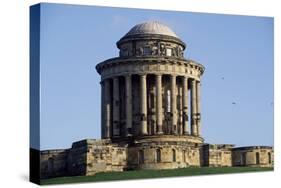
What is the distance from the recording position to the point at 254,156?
1676 inches

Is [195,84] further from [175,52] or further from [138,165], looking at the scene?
[138,165]

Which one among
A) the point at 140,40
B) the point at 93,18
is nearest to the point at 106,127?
the point at 140,40

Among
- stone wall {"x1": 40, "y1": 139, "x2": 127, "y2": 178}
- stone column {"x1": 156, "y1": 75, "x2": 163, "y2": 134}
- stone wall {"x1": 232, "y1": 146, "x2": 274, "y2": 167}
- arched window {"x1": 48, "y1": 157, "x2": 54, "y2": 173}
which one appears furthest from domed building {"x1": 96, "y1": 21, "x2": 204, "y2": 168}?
arched window {"x1": 48, "y1": 157, "x2": 54, "y2": 173}

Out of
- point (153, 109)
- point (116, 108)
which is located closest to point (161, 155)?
point (153, 109)

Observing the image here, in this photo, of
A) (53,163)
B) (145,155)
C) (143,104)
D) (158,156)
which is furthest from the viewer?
(143,104)

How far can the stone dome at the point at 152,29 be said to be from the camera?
126ft

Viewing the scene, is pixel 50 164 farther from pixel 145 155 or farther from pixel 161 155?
pixel 161 155

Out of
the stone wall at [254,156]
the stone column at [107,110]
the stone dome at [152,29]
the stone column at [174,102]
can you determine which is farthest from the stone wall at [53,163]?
the stone wall at [254,156]

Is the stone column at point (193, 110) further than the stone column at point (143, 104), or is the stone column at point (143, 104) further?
the stone column at point (193, 110)

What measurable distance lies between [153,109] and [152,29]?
4.05 metres

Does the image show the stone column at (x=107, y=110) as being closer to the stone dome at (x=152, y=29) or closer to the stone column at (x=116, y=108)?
the stone column at (x=116, y=108)

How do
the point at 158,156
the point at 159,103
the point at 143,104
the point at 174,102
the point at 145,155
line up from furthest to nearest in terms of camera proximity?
the point at 174,102 → the point at 159,103 → the point at 143,104 → the point at 158,156 → the point at 145,155

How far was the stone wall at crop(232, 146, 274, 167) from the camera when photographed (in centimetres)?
4159

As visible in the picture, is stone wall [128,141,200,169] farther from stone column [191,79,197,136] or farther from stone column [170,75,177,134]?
stone column [170,75,177,134]
